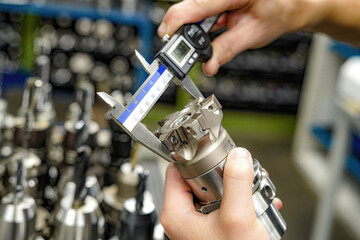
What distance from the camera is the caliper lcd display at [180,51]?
69cm

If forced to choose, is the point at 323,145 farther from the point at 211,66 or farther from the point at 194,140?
the point at 194,140

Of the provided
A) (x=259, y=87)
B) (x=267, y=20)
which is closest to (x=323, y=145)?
(x=259, y=87)

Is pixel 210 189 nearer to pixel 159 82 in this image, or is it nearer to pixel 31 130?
pixel 159 82

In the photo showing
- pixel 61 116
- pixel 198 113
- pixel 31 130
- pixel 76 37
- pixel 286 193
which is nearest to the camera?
pixel 198 113

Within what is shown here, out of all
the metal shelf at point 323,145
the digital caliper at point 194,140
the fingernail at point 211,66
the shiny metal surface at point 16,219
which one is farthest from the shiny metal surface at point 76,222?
the metal shelf at point 323,145

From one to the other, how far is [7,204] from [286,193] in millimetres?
2347

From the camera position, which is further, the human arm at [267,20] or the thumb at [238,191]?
the human arm at [267,20]

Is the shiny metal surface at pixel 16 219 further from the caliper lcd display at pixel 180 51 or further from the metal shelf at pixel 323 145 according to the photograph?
the metal shelf at pixel 323 145

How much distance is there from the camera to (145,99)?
0.61 metres

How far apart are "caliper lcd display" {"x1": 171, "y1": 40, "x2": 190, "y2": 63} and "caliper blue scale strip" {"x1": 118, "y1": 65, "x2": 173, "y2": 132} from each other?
33 millimetres

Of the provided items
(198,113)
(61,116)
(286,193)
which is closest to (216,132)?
(198,113)

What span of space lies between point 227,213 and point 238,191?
3 centimetres

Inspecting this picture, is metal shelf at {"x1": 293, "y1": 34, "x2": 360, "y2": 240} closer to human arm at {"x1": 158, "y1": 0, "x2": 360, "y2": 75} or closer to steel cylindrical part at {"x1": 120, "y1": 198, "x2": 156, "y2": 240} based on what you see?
human arm at {"x1": 158, "y1": 0, "x2": 360, "y2": 75}

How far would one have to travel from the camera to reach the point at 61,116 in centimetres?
175
